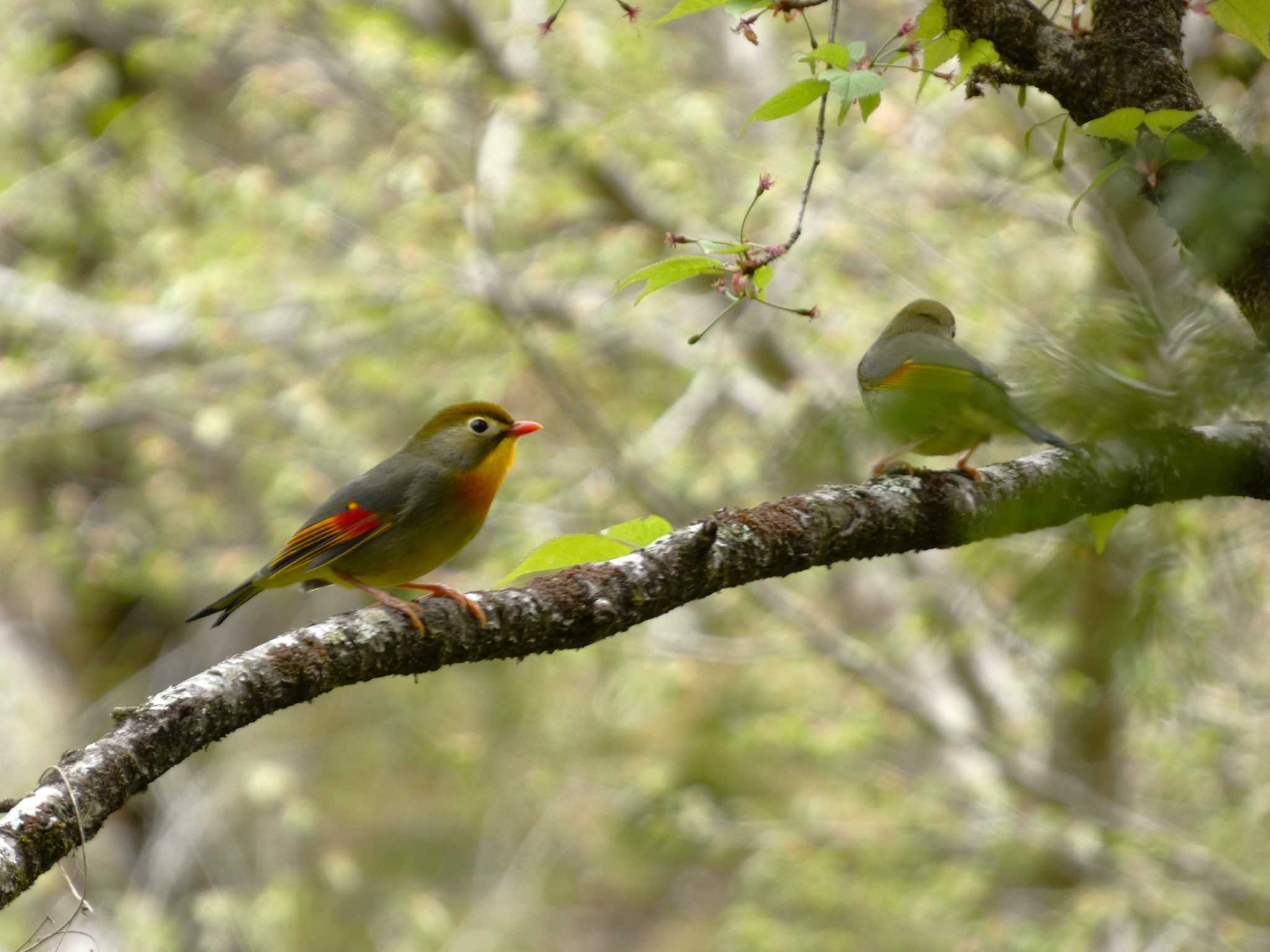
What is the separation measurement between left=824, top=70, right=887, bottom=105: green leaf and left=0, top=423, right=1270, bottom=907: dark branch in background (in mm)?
699

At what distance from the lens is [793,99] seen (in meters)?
2.12

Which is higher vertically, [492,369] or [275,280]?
[275,280]

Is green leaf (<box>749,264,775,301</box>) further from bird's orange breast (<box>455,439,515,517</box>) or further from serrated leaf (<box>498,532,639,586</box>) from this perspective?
bird's orange breast (<box>455,439,515,517</box>)

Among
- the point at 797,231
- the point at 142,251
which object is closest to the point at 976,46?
the point at 797,231

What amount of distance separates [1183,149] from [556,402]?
317 inches

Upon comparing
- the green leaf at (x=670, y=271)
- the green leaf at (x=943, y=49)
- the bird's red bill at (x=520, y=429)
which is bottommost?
the green leaf at (x=670, y=271)

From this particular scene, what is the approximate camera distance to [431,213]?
348 inches

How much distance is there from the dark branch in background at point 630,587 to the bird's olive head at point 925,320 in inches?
48.3

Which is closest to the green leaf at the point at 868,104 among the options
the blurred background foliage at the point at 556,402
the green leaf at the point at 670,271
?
the green leaf at the point at 670,271

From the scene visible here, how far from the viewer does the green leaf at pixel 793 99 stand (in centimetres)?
208

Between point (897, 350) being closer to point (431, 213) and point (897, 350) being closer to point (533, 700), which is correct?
point (431, 213)

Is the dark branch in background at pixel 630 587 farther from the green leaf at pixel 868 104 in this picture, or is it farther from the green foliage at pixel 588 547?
the green leaf at pixel 868 104

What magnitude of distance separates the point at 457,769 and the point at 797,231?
9.70m

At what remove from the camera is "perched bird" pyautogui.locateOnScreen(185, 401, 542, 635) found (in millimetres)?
3275
